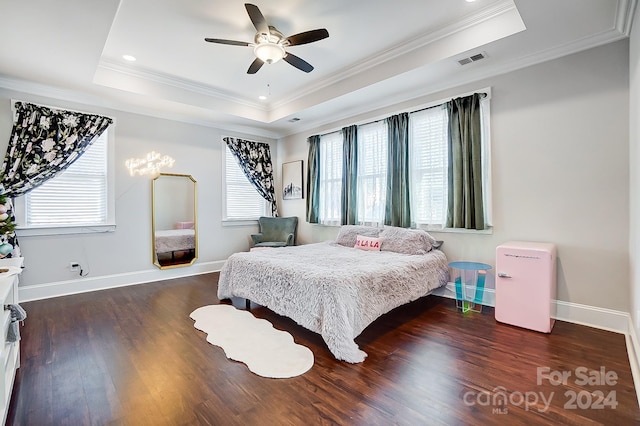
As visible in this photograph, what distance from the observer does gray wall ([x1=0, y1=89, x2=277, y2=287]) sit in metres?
3.94

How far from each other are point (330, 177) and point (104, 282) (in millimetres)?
3856

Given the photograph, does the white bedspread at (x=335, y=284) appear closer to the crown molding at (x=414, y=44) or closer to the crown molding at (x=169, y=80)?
the crown molding at (x=414, y=44)

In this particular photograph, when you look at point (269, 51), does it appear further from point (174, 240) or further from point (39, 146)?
point (174, 240)

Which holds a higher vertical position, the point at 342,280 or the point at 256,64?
the point at 256,64

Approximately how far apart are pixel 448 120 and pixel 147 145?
4496 millimetres

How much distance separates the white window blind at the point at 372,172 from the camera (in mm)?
4582

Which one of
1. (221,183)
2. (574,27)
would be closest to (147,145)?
(221,183)

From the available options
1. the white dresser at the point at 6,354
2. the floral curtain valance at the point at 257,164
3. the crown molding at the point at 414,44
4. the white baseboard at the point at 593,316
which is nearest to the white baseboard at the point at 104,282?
the floral curtain valance at the point at 257,164

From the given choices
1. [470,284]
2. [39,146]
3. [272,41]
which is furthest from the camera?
[39,146]

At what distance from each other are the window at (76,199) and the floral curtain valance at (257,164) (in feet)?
6.79

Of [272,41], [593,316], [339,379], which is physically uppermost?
[272,41]

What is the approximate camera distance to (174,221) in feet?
16.8

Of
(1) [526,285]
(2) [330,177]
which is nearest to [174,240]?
(2) [330,177]

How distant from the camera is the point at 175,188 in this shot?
5.10 metres
